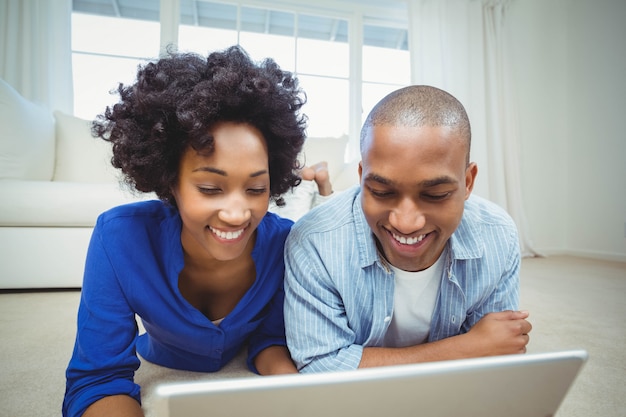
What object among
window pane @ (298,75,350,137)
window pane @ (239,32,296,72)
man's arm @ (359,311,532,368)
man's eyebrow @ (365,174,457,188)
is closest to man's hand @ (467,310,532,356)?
man's arm @ (359,311,532,368)

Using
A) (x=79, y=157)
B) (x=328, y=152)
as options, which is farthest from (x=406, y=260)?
(x=79, y=157)

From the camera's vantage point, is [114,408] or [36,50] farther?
[36,50]

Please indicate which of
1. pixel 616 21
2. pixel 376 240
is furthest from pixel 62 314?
pixel 616 21

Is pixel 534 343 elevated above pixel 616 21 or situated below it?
below

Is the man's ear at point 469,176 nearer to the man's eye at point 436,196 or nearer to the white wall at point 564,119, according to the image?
the man's eye at point 436,196

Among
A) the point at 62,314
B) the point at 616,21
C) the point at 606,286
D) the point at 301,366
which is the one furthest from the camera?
the point at 616,21

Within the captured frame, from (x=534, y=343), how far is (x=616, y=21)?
3.66 metres

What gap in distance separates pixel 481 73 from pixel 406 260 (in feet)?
12.5

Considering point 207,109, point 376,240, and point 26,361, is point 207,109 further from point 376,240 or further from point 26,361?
point 26,361

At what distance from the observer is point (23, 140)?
2.39m

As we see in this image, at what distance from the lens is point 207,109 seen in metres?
0.85

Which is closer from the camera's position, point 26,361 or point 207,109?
point 207,109

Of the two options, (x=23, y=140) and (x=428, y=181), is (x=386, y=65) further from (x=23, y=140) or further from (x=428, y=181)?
(x=428, y=181)

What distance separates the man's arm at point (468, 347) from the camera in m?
0.88
